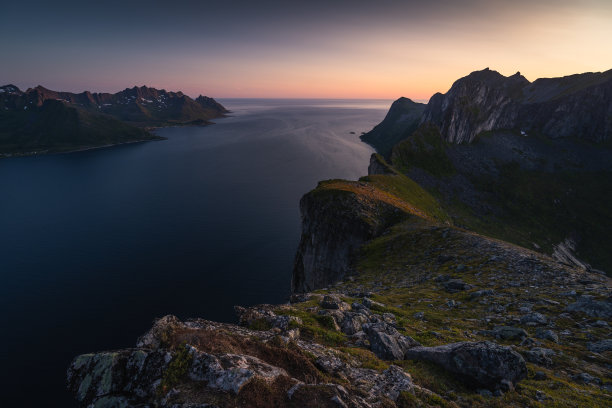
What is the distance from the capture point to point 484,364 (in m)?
11.2

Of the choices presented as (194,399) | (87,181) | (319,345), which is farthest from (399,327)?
(87,181)

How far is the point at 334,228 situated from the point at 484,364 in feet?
130

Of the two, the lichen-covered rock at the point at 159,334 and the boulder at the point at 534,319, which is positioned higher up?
the lichen-covered rock at the point at 159,334

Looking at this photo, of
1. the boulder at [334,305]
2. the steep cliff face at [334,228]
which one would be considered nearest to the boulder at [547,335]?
the boulder at [334,305]

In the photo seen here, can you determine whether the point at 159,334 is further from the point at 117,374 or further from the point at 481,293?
the point at 481,293

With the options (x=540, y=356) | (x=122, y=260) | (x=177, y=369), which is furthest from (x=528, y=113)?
(x=122, y=260)

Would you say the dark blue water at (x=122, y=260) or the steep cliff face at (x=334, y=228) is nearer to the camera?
the steep cliff face at (x=334, y=228)

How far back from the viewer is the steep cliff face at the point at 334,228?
48.8m

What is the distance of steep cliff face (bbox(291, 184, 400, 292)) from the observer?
48812 millimetres

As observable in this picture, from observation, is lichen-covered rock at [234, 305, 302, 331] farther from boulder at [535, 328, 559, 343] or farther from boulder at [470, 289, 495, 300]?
boulder at [470, 289, 495, 300]

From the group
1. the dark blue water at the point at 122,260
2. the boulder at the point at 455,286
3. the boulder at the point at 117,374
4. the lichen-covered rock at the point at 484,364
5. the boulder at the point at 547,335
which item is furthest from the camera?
the dark blue water at the point at 122,260

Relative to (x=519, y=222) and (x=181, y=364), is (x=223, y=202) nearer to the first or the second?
(x=181, y=364)

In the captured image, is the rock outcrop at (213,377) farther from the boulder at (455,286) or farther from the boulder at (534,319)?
the boulder at (455,286)

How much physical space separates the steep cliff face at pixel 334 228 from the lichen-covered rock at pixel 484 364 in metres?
33.9
